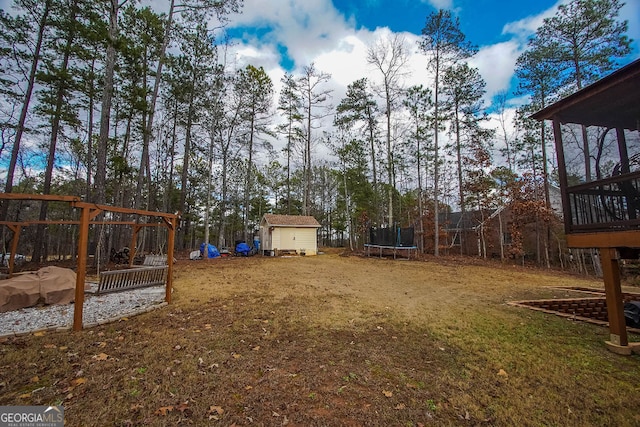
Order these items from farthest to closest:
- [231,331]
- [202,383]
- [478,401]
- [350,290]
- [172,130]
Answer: [172,130] → [350,290] → [231,331] → [202,383] → [478,401]

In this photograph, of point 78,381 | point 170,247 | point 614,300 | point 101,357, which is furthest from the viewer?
point 170,247

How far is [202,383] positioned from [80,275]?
316cm

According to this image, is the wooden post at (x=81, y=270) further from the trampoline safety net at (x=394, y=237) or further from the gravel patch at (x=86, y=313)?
the trampoline safety net at (x=394, y=237)

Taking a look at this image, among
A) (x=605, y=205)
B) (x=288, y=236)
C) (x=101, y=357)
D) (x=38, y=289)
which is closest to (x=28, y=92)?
(x=38, y=289)

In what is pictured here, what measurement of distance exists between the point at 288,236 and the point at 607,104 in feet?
53.0

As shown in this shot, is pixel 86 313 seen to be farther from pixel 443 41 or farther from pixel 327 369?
pixel 443 41

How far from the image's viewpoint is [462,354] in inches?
133

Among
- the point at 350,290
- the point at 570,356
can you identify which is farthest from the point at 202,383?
the point at 350,290

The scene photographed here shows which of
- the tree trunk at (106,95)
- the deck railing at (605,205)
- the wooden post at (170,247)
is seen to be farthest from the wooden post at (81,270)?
the deck railing at (605,205)

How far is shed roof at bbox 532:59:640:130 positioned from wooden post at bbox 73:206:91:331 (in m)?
7.95

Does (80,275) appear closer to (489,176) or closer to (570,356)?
(570,356)

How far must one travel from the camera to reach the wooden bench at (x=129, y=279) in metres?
5.94

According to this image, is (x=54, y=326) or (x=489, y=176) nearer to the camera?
(x=54, y=326)

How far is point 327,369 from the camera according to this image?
2959mm
